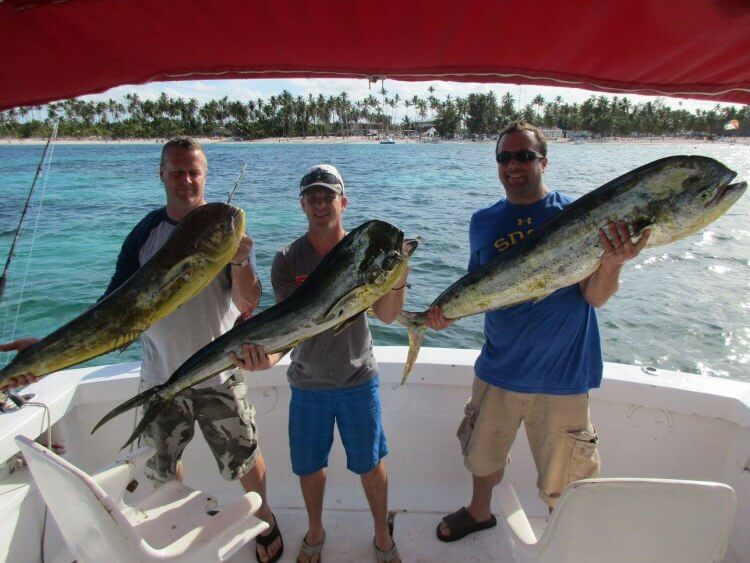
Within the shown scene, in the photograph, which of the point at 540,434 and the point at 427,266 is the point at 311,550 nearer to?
Answer: the point at 540,434

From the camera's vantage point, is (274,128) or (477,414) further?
(274,128)

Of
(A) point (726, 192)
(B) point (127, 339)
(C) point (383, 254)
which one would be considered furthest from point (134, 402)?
(A) point (726, 192)

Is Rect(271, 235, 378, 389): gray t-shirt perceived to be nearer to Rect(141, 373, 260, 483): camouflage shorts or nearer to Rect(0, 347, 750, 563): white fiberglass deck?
Rect(141, 373, 260, 483): camouflage shorts

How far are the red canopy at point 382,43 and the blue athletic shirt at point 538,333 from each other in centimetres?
74

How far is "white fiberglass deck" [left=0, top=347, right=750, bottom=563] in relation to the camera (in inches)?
104

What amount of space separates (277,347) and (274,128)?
102123 mm

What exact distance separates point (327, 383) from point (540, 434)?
1135 mm

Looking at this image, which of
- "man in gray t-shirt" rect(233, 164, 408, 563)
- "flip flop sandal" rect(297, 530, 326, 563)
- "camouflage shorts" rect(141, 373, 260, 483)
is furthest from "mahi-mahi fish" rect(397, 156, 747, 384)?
"flip flop sandal" rect(297, 530, 326, 563)

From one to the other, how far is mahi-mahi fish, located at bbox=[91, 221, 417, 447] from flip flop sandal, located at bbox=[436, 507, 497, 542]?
180 cm

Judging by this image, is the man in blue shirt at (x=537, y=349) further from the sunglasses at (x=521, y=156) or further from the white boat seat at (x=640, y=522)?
the white boat seat at (x=640, y=522)

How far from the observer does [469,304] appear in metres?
2.19

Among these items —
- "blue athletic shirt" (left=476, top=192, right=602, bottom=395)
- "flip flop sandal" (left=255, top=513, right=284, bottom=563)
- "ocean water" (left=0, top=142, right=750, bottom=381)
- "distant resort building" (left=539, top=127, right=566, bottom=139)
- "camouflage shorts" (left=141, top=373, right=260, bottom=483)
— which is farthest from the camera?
"distant resort building" (left=539, top=127, right=566, bottom=139)

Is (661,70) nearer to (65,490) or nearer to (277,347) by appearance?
(277,347)

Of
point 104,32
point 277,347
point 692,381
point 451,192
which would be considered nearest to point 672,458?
point 692,381
